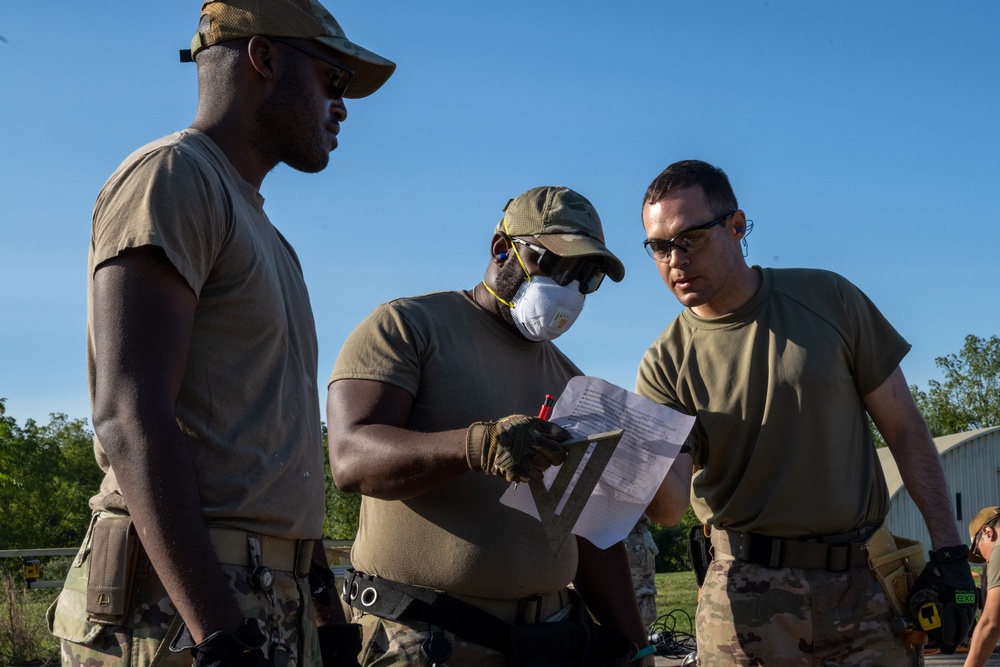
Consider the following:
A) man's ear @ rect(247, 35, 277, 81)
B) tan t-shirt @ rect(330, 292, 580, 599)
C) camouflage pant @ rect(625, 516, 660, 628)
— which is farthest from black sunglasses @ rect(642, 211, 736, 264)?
camouflage pant @ rect(625, 516, 660, 628)

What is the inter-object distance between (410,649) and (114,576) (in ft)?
4.12

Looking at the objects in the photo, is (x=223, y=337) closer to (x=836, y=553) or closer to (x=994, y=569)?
(x=836, y=553)

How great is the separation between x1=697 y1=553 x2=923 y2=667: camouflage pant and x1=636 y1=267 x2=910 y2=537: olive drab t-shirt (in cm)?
19

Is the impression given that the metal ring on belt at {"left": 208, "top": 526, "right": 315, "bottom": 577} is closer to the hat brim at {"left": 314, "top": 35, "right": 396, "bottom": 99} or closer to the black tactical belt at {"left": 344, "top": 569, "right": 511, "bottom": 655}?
the black tactical belt at {"left": 344, "top": 569, "right": 511, "bottom": 655}

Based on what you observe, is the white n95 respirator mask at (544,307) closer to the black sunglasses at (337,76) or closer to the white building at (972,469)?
the black sunglasses at (337,76)

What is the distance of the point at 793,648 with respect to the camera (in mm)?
4012

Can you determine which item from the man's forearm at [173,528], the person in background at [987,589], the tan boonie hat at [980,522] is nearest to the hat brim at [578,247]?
the man's forearm at [173,528]

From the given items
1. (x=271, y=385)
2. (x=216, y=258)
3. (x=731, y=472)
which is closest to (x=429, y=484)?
(x=271, y=385)

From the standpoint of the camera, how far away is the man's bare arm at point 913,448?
4.15 m

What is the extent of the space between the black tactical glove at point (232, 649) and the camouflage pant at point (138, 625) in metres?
0.10

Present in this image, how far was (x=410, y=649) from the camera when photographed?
126 inches

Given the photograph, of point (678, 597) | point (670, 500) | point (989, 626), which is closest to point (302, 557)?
point (670, 500)

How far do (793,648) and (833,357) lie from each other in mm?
1145

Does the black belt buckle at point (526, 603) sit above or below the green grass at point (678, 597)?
above
